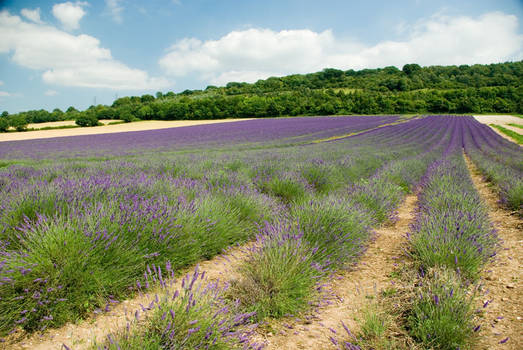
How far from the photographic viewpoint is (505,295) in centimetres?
222

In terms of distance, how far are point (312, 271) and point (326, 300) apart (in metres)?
0.24

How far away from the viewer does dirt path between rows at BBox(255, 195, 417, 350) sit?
1.79 m

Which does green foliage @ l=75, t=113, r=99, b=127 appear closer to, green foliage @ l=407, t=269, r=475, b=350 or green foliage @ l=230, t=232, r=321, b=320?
green foliage @ l=230, t=232, r=321, b=320

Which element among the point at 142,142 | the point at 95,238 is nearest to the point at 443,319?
the point at 95,238

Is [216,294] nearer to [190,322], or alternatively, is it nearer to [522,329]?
[190,322]

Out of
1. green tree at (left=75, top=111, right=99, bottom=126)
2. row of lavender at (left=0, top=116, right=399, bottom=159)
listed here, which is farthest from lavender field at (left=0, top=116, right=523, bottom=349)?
green tree at (left=75, top=111, right=99, bottom=126)

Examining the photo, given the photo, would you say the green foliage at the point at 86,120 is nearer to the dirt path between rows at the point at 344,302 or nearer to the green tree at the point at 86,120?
the green tree at the point at 86,120

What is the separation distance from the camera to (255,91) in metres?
76.8

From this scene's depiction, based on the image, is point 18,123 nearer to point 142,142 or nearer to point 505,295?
point 142,142

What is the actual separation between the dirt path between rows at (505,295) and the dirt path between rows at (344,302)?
0.70 meters

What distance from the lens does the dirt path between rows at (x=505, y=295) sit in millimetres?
1721

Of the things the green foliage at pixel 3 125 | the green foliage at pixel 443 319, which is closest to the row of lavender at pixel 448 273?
the green foliage at pixel 443 319

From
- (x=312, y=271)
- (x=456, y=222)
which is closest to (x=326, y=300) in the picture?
(x=312, y=271)

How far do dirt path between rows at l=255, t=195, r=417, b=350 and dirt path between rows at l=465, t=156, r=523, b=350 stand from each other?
2.30 feet
